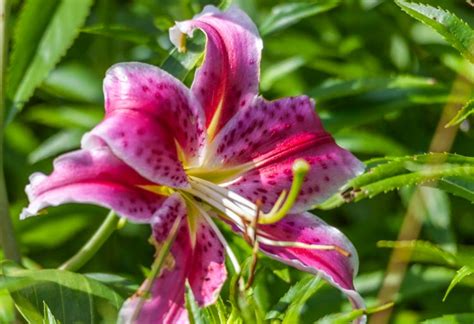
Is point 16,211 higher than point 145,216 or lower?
lower

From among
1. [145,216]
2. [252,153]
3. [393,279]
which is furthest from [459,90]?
[145,216]

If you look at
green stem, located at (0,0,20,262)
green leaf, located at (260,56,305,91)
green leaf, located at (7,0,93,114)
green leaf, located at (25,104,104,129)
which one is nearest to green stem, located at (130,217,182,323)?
green stem, located at (0,0,20,262)

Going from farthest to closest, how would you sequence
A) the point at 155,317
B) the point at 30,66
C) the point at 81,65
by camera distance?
the point at 81,65
the point at 30,66
the point at 155,317

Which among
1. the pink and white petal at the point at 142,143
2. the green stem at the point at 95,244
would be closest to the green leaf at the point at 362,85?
the green stem at the point at 95,244

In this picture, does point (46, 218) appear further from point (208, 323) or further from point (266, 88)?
point (208, 323)

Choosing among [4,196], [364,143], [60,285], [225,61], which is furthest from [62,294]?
[364,143]

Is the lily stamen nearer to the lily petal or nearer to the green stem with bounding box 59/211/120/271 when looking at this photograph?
the lily petal

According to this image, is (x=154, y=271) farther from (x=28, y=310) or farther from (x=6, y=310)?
(x=6, y=310)
